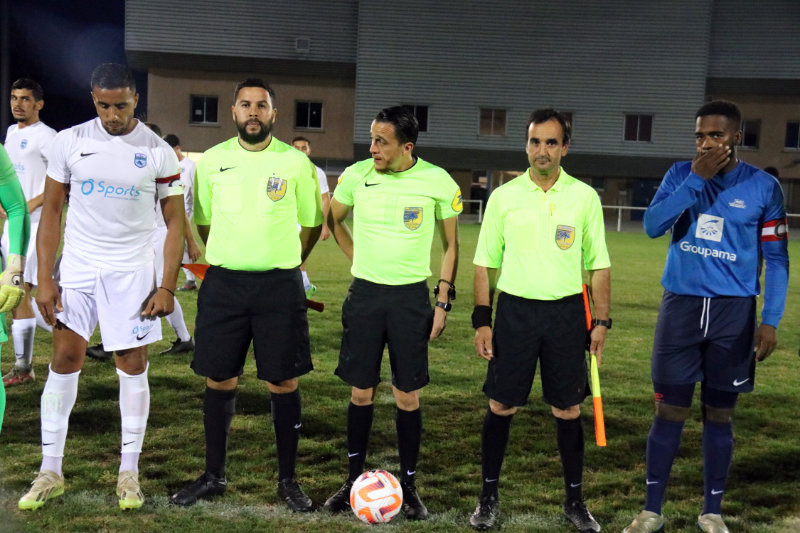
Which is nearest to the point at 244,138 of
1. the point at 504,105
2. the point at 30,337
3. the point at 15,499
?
the point at 15,499

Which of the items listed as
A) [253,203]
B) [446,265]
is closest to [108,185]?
[253,203]

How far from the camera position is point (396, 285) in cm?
421

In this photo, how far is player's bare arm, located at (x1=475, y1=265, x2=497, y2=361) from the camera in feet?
13.3

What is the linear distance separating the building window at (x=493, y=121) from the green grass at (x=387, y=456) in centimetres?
2912

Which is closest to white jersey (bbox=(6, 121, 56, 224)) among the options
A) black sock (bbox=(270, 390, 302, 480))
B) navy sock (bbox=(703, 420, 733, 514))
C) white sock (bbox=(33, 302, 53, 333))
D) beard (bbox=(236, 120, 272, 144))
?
white sock (bbox=(33, 302, 53, 333))

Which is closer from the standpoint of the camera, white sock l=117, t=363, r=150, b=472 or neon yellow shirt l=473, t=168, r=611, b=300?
neon yellow shirt l=473, t=168, r=611, b=300

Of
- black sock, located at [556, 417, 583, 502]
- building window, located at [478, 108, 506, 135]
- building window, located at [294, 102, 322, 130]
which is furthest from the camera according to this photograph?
building window, located at [294, 102, 322, 130]

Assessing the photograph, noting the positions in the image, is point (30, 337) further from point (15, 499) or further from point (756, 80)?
point (756, 80)

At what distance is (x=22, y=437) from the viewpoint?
5.23 metres

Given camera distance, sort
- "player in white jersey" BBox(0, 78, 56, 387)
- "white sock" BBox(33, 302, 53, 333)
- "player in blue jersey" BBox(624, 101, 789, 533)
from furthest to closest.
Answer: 1. "white sock" BBox(33, 302, 53, 333)
2. "player in white jersey" BBox(0, 78, 56, 387)
3. "player in blue jersey" BBox(624, 101, 789, 533)

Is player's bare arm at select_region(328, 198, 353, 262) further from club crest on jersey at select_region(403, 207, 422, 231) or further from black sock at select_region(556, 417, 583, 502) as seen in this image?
black sock at select_region(556, 417, 583, 502)

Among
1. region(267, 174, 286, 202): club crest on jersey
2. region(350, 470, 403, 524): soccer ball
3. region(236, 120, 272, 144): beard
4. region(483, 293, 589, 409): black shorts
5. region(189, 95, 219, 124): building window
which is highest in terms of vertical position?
region(189, 95, 219, 124): building window

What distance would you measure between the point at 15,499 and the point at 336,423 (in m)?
2.27

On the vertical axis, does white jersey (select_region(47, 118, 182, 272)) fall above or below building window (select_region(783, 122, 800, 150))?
below
